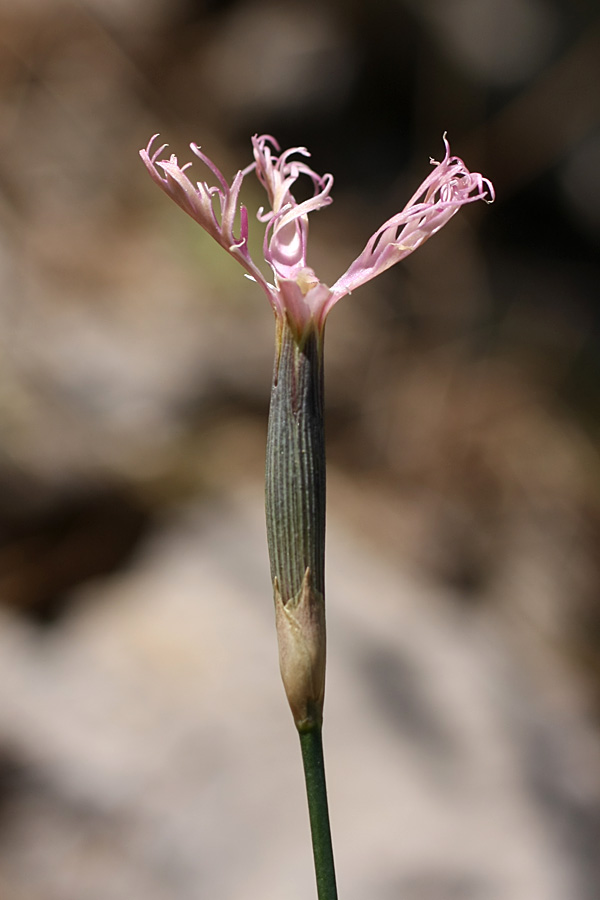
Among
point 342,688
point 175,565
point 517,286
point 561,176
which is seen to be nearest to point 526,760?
point 342,688

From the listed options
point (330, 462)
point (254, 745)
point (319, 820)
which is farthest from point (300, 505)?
point (330, 462)

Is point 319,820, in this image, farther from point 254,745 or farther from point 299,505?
point 254,745

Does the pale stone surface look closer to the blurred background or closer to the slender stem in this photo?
the blurred background

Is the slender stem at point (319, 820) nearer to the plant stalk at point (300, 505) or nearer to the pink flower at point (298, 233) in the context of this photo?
the plant stalk at point (300, 505)

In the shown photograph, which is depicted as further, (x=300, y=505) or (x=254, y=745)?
(x=254, y=745)

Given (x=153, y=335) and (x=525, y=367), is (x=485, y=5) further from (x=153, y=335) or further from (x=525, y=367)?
(x=153, y=335)

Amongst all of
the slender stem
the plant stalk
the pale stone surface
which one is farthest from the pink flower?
the pale stone surface

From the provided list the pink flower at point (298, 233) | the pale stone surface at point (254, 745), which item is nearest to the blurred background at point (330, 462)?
the pale stone surface at point (254, 745)
